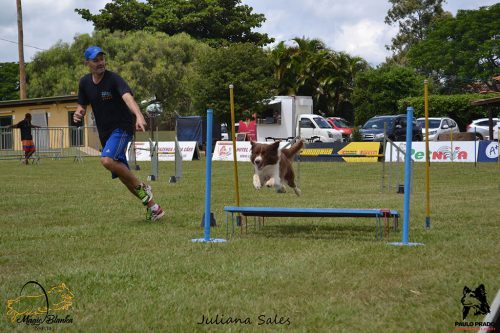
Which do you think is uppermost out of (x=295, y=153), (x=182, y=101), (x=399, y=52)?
(x=399, y=52)

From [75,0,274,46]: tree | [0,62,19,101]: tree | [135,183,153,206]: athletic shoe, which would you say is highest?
[75,0,274,46]: tree

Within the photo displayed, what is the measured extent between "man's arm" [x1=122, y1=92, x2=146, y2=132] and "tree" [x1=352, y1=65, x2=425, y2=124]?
124ft

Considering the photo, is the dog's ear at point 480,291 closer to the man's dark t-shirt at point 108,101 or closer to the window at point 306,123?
the man's dark t-shirt at point 108,101

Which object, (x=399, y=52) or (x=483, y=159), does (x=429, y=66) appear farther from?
(x=483, y=159)

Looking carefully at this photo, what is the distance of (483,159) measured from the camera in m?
24.8

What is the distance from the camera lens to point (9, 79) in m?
69.8

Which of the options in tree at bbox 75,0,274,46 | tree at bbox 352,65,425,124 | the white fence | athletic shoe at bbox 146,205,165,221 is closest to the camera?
athletic shoe at bbox 146,205,165,221

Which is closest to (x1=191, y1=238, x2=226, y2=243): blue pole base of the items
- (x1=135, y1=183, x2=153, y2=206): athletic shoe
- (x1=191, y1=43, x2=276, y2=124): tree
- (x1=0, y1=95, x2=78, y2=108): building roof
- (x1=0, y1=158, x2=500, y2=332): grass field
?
(x1=0, y1=158, x2=500, y2=332): grass field

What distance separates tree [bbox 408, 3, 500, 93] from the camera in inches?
2185

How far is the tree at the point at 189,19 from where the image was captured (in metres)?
55.1

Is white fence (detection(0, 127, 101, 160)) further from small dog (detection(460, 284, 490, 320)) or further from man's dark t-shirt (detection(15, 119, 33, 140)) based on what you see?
small dog (detection(460, 284, 490, 320))

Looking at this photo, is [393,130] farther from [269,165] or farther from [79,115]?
[79,115]

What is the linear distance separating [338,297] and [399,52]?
2513 inches

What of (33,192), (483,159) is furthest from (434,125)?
(33,192)
